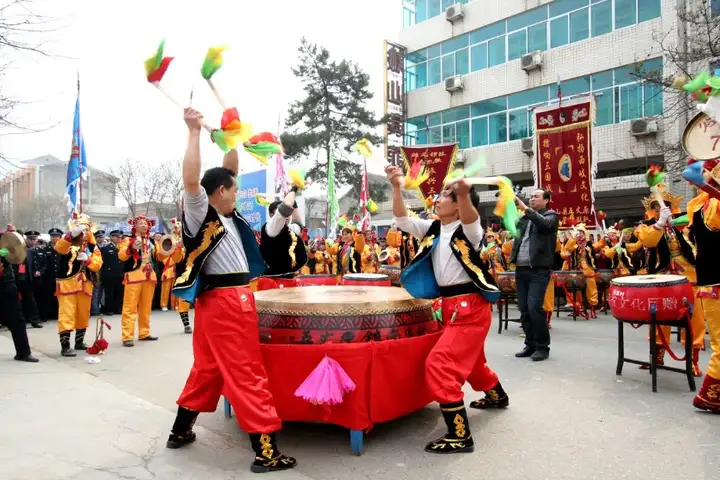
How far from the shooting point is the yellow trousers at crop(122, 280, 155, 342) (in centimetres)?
750

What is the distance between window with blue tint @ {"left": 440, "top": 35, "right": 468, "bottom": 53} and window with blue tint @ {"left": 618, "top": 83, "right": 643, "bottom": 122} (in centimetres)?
711

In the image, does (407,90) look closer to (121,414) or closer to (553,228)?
(553,228)

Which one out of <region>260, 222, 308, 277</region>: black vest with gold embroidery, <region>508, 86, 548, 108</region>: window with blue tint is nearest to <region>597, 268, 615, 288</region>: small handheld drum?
<region>260, 222, 308, 277</region>: black vest with gold embroidery

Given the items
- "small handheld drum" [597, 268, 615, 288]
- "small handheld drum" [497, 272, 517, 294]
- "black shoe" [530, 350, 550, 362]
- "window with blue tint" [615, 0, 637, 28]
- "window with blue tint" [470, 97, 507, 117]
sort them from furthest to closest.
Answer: "window with blue tint" [470, 97, 507, 117]
"window with blue tint" [615, 0, 637, 28]
"small handheld drum" [597, 268, 615, 288]
"small handheld drum" [497, 272, 517, 294]
"black shoe" [530, 350, 550, 362]

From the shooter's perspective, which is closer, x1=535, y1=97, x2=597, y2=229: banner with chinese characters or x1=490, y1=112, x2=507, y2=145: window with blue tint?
x1=535, y1=97, x2=597, y2=229: banner with chinese characters

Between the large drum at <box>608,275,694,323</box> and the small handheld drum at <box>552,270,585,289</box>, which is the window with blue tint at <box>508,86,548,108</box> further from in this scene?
the large drum at <box>608,275,694,323</box>

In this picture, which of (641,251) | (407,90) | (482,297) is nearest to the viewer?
(482,297)

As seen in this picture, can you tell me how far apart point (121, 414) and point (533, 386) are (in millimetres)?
3441

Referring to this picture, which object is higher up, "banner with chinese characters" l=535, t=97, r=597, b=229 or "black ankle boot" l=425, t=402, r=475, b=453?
"banner with chinese characters" l=535, t=97, r=597, b=229

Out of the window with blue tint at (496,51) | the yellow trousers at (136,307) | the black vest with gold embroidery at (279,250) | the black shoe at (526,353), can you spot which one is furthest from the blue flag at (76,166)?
the window with blue tint at (496,51)

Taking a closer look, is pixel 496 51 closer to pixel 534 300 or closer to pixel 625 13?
pixel 625 13

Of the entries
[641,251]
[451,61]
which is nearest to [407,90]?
[451,61]

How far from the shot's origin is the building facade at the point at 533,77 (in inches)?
659

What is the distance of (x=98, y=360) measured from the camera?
20.7ft
